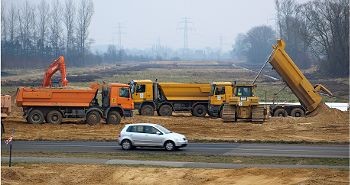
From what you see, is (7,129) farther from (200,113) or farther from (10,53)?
(10,53)

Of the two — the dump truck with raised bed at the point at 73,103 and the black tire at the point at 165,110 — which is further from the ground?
the dump truck with raised bed at the point at 73,103

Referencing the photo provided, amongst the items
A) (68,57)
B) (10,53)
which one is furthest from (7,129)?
(68,57)

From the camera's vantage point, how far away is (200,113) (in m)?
48.8

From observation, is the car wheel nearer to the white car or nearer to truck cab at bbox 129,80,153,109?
the white car

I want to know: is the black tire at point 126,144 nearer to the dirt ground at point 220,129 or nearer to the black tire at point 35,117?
the dirt ground at point 220,129

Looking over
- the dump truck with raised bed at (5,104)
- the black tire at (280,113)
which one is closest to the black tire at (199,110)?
the black tire at (280,113)

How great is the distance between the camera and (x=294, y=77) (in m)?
44.7

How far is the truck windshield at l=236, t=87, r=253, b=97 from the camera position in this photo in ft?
144

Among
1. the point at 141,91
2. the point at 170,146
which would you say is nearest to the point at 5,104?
the point at 170,146

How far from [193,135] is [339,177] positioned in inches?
606

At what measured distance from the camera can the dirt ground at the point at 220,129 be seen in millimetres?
35562

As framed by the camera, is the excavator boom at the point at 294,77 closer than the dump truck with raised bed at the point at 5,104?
No

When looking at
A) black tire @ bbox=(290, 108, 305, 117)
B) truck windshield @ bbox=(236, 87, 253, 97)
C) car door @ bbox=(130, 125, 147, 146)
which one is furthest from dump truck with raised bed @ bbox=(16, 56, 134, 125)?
black tire @ bbox=(290, 108, 305, 117)

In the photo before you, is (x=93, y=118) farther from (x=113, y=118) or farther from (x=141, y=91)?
(x=141, y=91)
